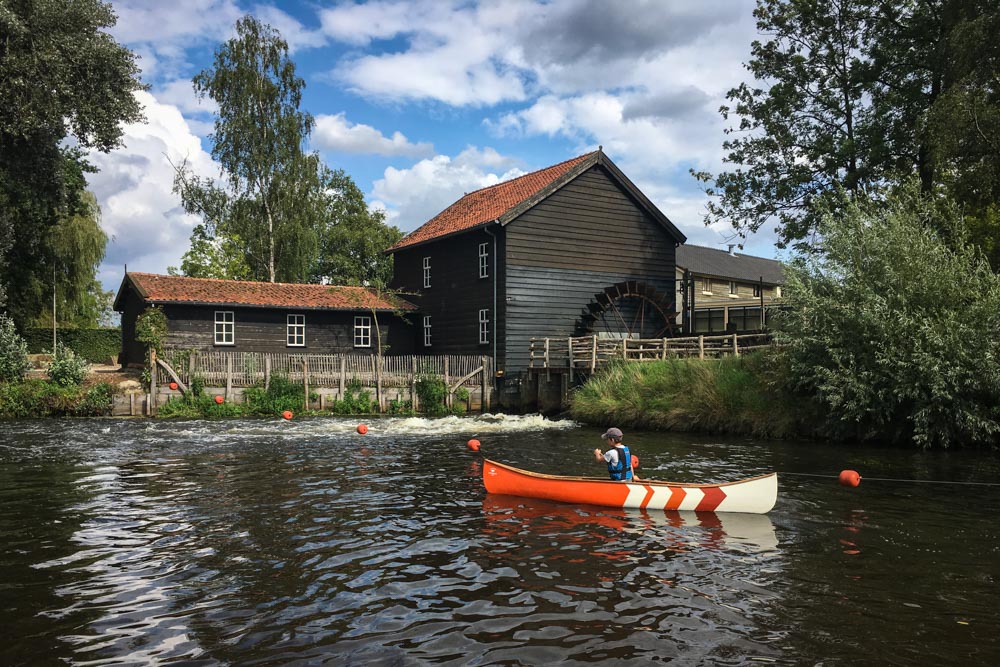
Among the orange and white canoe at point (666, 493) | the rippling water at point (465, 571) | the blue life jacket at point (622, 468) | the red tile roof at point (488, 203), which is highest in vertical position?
the red tile roof at point (488, 203)

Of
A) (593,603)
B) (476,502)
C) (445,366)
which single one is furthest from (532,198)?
(593,603)

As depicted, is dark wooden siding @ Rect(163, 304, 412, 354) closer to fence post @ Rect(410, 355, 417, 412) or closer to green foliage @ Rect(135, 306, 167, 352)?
green foliage @ Rect(135, 306, 167, 352)

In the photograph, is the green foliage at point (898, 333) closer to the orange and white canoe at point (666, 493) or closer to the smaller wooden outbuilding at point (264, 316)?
the orange and white canoe at point (666, 493)

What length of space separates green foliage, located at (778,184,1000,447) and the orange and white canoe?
7.88 metres

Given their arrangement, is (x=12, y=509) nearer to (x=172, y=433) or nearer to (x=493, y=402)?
(x=172, y=433)

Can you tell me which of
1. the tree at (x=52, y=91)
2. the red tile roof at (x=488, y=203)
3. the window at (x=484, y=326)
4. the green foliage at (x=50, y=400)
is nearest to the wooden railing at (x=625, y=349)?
the window at (x=484, y=326)

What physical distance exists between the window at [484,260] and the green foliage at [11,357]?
1702 centimetres

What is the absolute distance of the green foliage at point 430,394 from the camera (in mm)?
28219

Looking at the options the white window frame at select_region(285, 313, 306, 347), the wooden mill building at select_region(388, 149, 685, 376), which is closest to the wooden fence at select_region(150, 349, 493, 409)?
the wooden mill building at select_region(388, 149, 685, 376)

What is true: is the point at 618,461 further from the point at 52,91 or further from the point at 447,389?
the point at 52,91

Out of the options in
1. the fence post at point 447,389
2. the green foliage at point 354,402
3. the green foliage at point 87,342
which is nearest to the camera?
the green foliage at point 354,402

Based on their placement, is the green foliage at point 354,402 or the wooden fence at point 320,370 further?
the green foliage at point 354,402

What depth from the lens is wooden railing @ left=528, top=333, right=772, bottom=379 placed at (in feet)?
78.1

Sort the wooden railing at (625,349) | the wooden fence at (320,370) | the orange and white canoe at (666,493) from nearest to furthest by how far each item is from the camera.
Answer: the orange and white canoe at (666,493) → the wooden railing at (625,349) → the wooden fence at (320,370)
